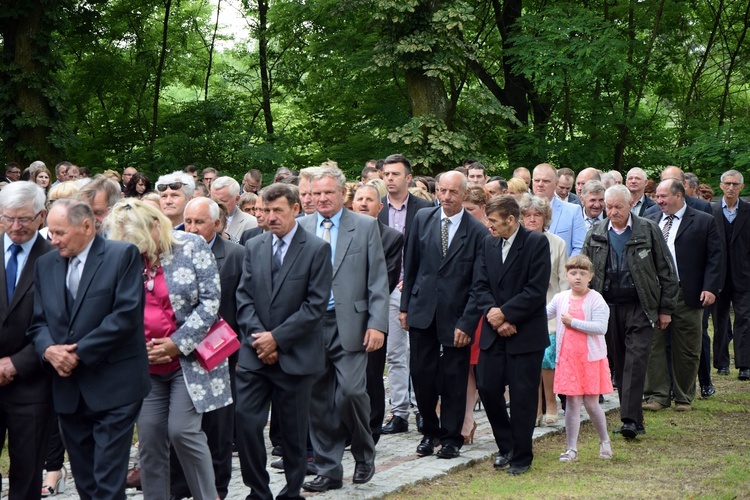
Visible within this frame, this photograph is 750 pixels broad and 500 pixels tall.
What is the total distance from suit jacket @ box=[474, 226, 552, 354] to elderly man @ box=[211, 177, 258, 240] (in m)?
2.66

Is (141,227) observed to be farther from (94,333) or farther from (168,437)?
(168,437)

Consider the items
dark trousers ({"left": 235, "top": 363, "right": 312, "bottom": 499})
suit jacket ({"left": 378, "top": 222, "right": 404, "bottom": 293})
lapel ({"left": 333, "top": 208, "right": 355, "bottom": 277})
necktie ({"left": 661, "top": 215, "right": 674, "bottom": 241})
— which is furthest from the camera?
necktie ({"left": 661, "top": 215, "right": 674, "bottom": 241})

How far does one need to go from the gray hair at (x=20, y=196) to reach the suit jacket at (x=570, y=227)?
637cm

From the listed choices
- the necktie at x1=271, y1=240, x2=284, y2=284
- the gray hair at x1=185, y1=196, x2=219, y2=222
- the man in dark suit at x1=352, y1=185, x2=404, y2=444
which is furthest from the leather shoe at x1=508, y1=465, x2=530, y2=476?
the gray hair at x1=185, y1=196, x2=219, y2=222

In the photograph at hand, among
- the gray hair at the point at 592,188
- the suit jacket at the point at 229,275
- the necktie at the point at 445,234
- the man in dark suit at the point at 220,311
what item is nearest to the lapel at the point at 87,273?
the man in dark suit at the point at 220,311

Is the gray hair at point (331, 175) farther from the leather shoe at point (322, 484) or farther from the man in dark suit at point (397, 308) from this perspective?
the leather shoe at point (322, 484)

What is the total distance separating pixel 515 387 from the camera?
26.5ft

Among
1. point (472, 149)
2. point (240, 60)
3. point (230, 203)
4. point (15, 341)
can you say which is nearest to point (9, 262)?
point (15, 341)

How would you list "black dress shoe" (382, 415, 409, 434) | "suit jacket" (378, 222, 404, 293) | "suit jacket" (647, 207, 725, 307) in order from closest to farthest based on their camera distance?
1. "suit jacket" (378, 222, 404, 293)
2. "black dress shoe" (382, 415, 409, 434)
3. "suit jacket" (647, 207, 725, 307)

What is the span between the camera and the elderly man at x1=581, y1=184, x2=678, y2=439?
9375mm

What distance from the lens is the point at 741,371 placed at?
13125 mm

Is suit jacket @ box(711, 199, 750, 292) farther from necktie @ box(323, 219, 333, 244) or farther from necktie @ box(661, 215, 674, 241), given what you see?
necktie @ box(323, 219, 333, 244)

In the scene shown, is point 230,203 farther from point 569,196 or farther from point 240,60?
point 240,60

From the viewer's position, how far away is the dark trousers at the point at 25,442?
6.16 metres
